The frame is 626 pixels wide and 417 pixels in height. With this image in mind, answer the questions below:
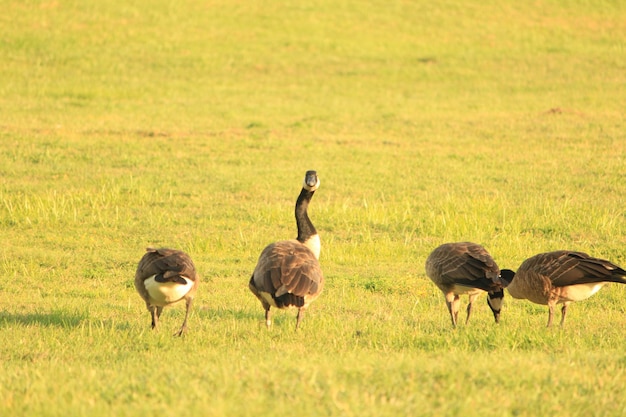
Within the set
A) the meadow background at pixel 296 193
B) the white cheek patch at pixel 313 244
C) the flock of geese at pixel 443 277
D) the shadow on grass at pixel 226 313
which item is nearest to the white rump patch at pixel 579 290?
the flock of geese at pixel 443 277

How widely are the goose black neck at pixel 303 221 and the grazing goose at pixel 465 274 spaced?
5.49 feet

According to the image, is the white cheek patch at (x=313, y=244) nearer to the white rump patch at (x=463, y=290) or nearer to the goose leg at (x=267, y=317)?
the goose leg at (x=267, y=317)

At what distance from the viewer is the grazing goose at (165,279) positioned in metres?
8.68

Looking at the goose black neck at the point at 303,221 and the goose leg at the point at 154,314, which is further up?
the goose black neck at the point at 303,221

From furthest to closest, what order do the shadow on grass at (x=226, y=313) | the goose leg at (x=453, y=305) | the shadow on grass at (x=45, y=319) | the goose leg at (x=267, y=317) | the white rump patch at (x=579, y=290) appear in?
1. the shadow on grass at (x=226, y=313)
2. the goose leg at (x=453, y=305)
3. the shadow on grass at (x=45, y=319)
4. the goose leg at (x=267, y=317)
5. the white rump patch at (x=579, y=290)

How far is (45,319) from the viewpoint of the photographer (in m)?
9.89

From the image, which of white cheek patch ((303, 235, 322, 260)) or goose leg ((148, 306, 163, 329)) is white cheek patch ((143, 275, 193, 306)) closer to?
goose leg ((148, 306, 163, 329))

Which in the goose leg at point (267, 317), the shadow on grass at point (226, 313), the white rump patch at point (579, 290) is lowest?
the white rump patch at point (579, 290)

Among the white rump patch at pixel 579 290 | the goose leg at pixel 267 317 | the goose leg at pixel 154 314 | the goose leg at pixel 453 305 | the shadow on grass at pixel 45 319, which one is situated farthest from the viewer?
the goose leg at pixel 453 305

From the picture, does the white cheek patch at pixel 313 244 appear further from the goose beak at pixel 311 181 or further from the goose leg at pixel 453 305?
the goose leg at pixel 453 305

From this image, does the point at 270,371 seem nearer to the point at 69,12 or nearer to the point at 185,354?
the point at 185,354

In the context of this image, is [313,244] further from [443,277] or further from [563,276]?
[563,276]

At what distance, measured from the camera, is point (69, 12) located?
45.0 meters

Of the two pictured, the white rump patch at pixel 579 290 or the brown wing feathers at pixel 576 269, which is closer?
the brown wing feathers at pixel 576 269
